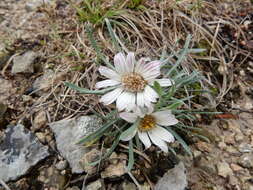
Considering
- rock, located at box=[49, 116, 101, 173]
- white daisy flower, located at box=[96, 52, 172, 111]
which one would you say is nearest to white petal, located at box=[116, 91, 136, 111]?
white daisy flower, located at box=[96, 52, 172, 111]

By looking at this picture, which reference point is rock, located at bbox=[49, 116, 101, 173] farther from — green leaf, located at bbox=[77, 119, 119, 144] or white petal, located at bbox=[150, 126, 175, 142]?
white petal, located at bbox=[150, 126, 175, 142]

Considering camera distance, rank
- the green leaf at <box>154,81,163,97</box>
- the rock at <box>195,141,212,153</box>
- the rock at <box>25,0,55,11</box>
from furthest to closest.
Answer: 1. the rock at <box>25,0,55,11</box>
2. the rock at <box>195,141,212,153</box>
3. the green leaf at <box>154,81,163,97</box>

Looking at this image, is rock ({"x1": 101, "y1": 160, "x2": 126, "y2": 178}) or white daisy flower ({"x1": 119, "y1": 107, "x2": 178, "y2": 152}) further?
rock ({"x1": 101, "y1": 160, "x2": 126, "y2": 178})

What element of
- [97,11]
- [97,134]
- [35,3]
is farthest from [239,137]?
[35,3]

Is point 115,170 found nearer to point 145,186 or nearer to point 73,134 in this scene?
point 145,186

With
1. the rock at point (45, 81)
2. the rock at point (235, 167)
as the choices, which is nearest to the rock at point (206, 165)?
the rock at point (235, 167)

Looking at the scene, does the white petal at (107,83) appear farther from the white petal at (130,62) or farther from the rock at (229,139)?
the rock at (229,139)

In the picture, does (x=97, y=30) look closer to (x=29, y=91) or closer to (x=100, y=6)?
(x=100, y=6)

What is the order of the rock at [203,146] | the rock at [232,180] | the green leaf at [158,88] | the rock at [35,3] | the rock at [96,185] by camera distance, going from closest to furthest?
1. the green leaf at [158,88]
2. the rock at [96,185]
3. the rock at [232,180]
4. the rock at [203,146]
5. the rock at [35,3]
